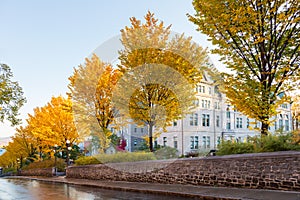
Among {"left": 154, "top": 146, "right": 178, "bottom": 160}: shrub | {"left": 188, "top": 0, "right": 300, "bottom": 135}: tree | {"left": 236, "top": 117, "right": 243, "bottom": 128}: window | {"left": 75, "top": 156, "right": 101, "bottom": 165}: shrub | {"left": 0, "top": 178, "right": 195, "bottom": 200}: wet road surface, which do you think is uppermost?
{"left": 188, "top": 0, "right": 300, "bottom": 135}: tree

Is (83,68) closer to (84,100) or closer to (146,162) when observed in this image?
(84,100)

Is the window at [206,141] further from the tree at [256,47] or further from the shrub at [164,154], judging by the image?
the tree at [256,47]

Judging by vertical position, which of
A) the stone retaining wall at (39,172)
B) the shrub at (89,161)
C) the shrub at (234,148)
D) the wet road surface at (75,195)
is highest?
the shrub at (234,148)

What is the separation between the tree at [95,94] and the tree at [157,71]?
3960mm

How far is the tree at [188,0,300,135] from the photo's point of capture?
532 inches

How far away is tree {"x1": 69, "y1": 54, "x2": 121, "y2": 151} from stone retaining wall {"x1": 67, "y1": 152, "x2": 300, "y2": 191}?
697 cm

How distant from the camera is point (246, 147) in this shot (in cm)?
1355

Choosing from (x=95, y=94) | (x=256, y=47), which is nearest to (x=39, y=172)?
(x=95, y=94)

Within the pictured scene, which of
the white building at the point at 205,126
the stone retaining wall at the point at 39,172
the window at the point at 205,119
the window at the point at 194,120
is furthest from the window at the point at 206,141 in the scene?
the stone retaining wall at the point at 39,172

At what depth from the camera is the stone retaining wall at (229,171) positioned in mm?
10352

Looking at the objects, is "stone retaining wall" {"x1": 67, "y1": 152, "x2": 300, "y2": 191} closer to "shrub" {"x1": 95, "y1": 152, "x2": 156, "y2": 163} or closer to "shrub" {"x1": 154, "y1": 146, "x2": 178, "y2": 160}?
"shrub" {"x1": 95, "y1": 152, "x2": 156, "y2": 163}

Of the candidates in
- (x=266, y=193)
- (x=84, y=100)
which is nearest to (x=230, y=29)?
(x=266, y=193)

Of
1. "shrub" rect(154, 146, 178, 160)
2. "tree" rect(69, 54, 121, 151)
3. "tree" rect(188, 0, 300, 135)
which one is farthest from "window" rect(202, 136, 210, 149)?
"tree" rect(188, 0, 300, 135)

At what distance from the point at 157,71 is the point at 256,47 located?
21.1 ft
